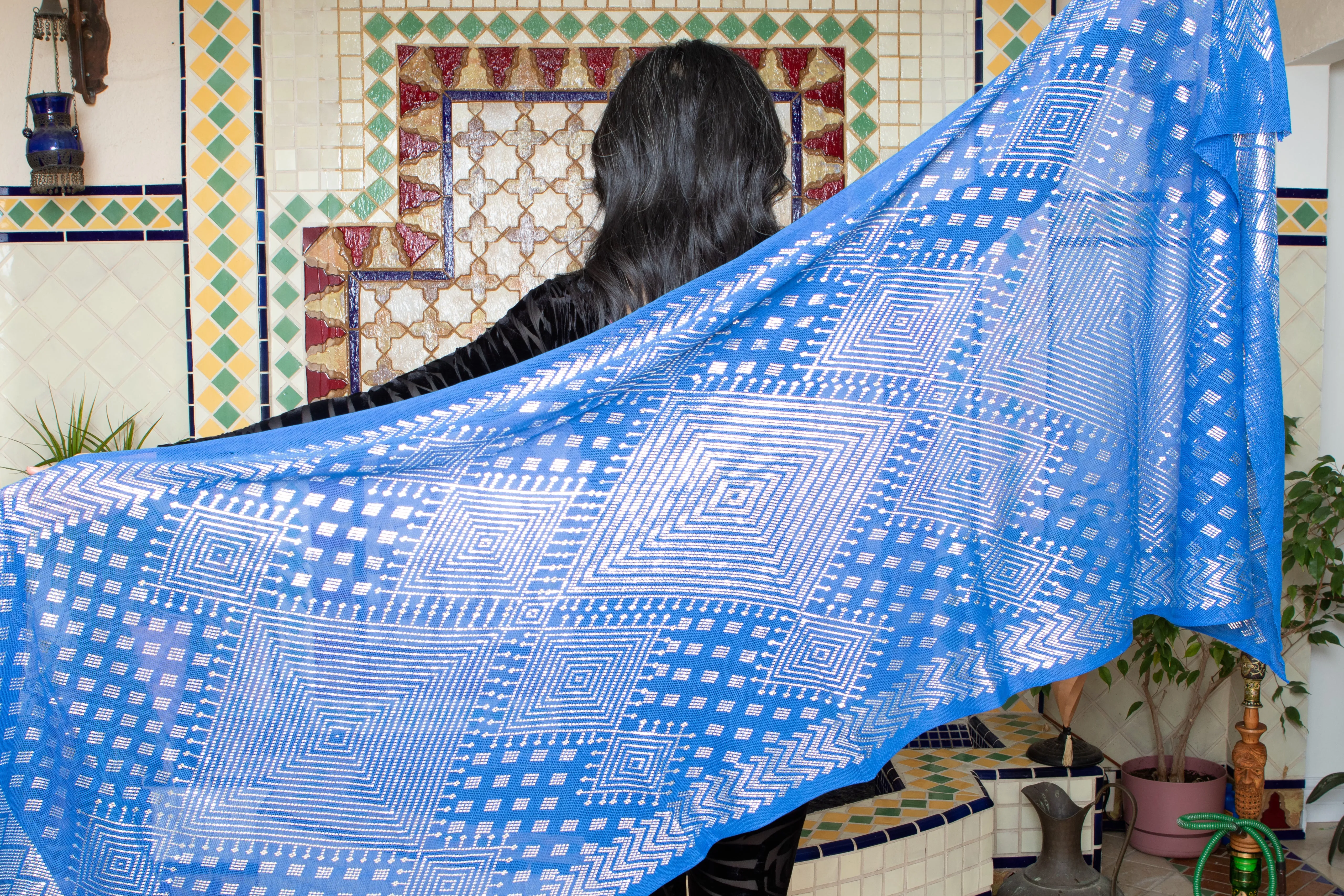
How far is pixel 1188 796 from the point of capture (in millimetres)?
2709

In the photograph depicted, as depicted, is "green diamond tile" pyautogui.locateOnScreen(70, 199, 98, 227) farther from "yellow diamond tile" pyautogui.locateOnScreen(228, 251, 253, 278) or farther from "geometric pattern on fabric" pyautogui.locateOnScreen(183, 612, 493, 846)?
"geometric pattern on fabric" pyautogui.locateOnScreen(183, 612, 493, 846)

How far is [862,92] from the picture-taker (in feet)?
9.39

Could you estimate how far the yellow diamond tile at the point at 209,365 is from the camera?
2.78 metres

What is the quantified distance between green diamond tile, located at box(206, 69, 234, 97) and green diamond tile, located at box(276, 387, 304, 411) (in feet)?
2.64

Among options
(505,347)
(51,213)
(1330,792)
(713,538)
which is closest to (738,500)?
(713,538)

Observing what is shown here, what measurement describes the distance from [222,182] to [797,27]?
5.34 feet

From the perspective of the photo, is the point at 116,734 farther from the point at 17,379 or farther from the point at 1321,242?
the point at 1321,242

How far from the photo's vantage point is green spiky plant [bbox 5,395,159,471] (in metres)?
2.71

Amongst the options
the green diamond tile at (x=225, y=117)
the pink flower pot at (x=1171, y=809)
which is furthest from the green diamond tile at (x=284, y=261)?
the pink flower pot at (x=1171, y=809)

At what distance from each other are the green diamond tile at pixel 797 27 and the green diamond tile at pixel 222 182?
157 cm

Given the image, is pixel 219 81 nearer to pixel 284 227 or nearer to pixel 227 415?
pixel 284 227

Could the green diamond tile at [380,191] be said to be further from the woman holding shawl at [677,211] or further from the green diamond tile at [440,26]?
the woman holding shawl at [677,211]

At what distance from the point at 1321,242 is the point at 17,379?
360 cm

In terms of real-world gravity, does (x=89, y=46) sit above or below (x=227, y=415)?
above
